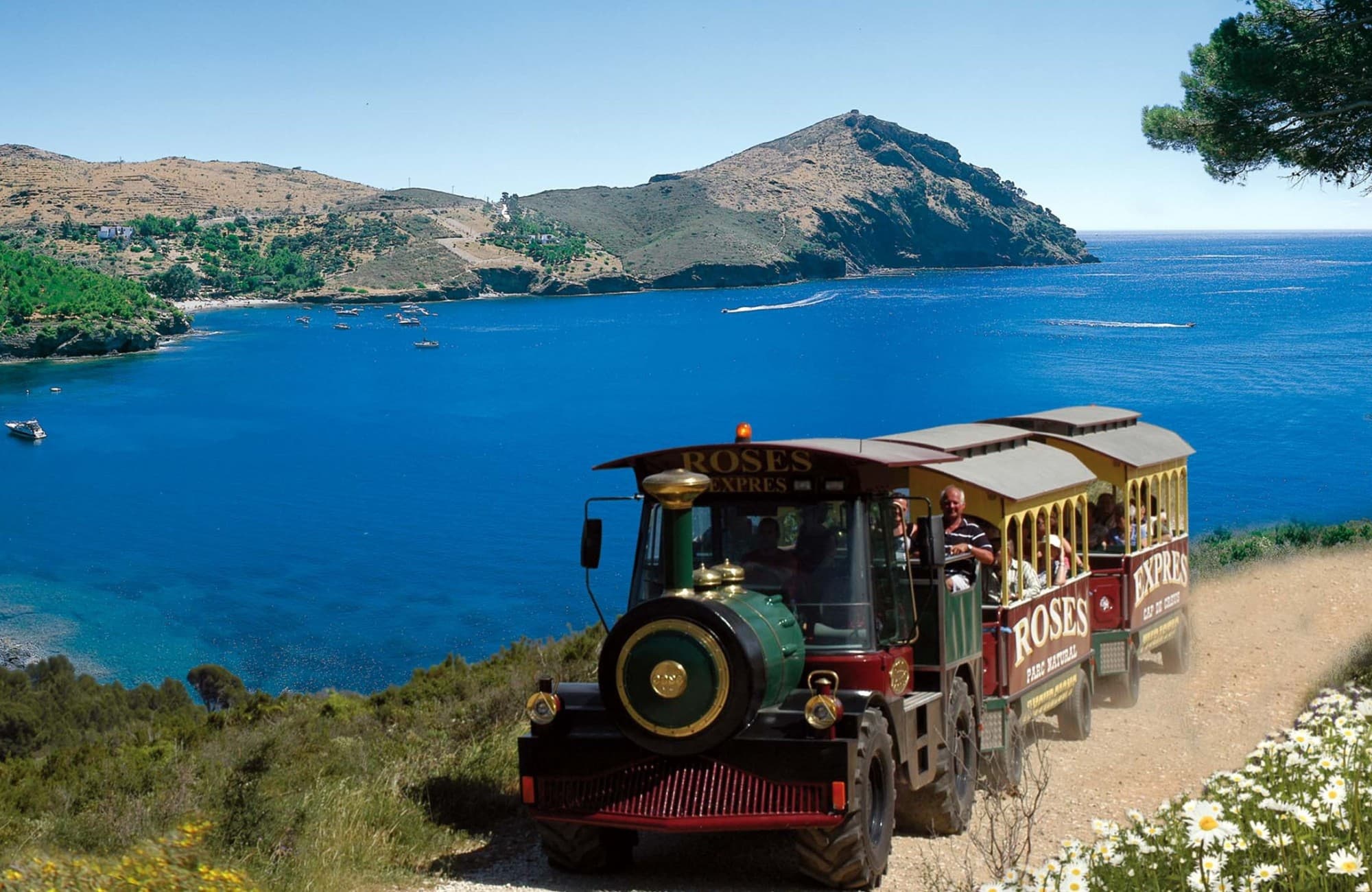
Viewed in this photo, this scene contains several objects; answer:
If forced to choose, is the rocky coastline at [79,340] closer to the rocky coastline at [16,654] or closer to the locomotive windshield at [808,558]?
the rocky coastline at [16,654]

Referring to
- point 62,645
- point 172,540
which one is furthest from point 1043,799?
point 172,540

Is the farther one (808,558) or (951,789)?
(951,789)

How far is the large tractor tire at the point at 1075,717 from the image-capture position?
13.8 m

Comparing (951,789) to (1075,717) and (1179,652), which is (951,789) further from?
(1179,652)

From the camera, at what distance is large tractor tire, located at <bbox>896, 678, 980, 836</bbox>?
9.86 metres

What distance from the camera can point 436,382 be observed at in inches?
4798

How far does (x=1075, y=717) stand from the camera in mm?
13750

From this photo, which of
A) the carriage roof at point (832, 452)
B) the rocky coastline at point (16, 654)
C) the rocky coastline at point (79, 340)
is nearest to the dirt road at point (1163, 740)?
the carriage roof at point (832, 452)

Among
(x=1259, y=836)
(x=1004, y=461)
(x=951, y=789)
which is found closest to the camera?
(x=1259, y=836)

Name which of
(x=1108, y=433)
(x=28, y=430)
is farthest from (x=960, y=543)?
(x=28, y=430)

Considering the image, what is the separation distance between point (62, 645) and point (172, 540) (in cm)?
1955

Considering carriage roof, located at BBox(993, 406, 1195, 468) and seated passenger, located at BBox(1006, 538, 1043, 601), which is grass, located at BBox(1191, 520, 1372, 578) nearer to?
carriage roof, located at BBox(993, 406, 1195, 468)

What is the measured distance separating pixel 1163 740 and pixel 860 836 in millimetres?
6506

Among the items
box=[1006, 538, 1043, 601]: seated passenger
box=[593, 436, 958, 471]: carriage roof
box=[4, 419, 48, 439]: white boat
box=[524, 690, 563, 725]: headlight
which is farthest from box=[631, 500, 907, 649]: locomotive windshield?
box=[4, 419, 48, 439]: white boat
